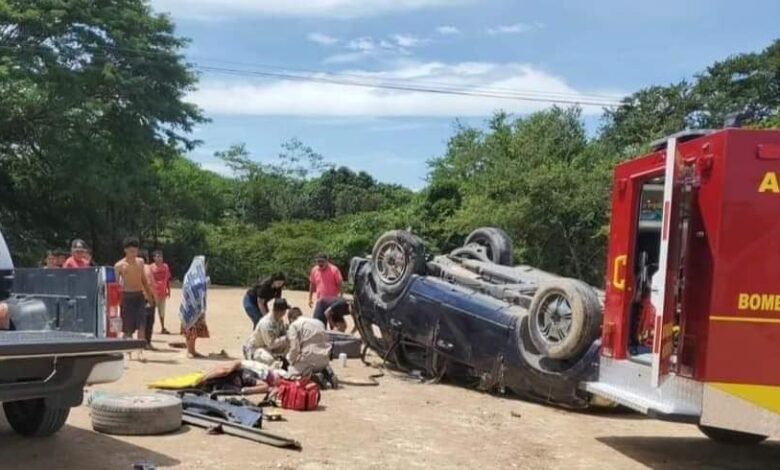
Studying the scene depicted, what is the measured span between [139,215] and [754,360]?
34.9m

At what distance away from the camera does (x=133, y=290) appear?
40.5 ft

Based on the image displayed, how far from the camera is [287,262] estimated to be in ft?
127

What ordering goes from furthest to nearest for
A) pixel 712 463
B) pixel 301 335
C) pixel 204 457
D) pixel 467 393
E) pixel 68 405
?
pixel 467 393 < pixel 301 335 < pixel 712 463 < pixel 204 457 < pixel 68 405

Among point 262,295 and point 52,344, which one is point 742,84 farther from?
point 52,344

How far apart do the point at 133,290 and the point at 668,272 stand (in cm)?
774

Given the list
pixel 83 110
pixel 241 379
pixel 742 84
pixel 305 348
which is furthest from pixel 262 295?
pixel 742 84

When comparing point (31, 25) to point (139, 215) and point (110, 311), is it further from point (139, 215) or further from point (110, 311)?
point (110, 311)

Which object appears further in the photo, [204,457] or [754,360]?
[204,457]

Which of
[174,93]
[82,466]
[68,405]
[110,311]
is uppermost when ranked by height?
[174,93]

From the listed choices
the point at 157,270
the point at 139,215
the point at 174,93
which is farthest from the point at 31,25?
the point at 157,270

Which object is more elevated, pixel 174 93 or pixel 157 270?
pixel 174 93

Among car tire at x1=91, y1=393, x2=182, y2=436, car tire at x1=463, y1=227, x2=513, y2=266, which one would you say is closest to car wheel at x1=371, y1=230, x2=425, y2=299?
car tire at x1=463, y1=227, x2=513, y2=266

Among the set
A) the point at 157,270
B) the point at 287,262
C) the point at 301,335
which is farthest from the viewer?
the point at 287,262

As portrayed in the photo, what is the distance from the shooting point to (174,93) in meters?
35.1
